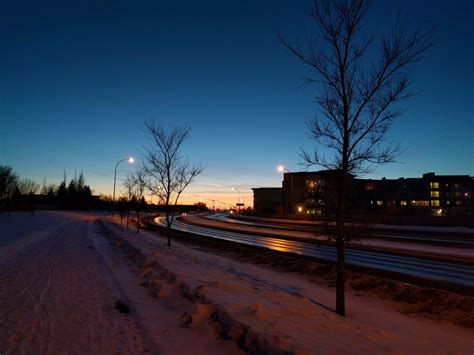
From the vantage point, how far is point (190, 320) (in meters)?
7.00

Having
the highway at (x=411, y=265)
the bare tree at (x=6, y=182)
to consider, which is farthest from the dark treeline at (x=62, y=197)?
the highway at (x=411, y=265)

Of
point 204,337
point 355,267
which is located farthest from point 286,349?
point 355,267

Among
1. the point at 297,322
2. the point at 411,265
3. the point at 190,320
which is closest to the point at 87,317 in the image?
the point at 190,320

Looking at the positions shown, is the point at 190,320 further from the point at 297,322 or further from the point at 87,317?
the point at 87,317

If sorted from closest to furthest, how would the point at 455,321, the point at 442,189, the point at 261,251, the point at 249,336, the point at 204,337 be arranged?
the point at 249,336
the point at 204,337
the point at 455,321
the point at 261,251
the point at 442,189

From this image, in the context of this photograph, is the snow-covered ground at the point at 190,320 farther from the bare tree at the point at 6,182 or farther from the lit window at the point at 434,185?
the lit window at the point at 434,185

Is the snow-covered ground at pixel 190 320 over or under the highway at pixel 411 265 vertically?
over

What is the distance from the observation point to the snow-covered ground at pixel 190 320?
5895 mm

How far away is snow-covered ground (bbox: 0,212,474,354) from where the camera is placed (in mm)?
5895

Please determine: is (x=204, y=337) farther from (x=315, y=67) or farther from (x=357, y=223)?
(x=315, y=67)

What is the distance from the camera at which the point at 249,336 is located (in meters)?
5.86

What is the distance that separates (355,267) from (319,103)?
8.62 meters

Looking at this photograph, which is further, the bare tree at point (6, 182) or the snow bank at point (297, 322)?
the bare tree at point (6, 182)

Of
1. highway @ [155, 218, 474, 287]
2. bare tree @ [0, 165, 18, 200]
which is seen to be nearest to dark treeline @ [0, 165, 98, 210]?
bare tree @ [0, 165, 18, 200]
